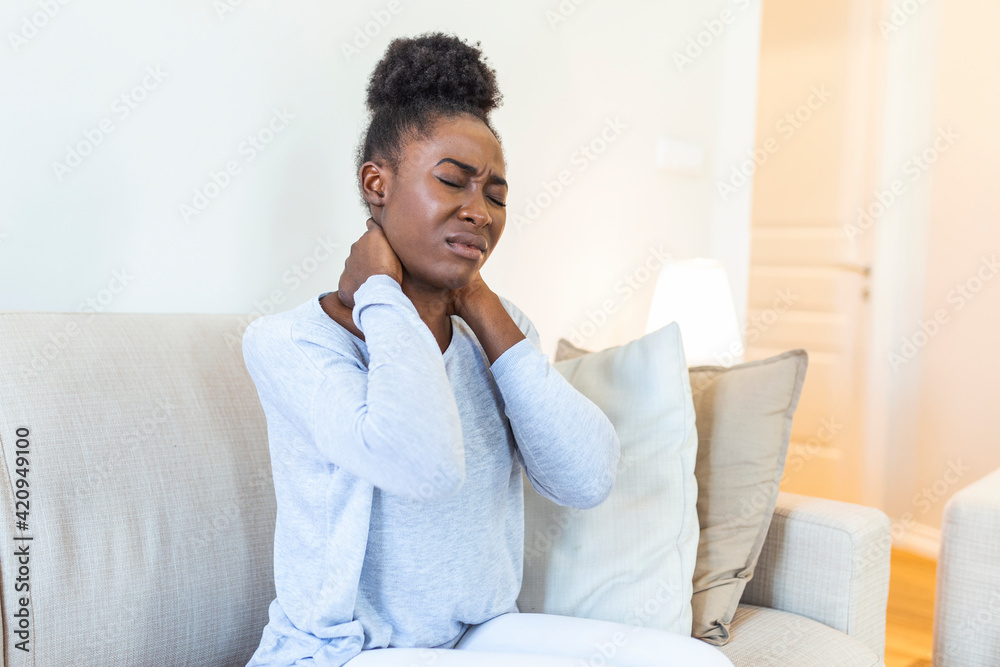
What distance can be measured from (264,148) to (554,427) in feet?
2.52

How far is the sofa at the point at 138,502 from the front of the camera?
0.89m

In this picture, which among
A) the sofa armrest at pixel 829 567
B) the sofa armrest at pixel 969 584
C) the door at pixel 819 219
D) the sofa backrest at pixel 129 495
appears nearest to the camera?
the sofa backrest at pixel 129 495

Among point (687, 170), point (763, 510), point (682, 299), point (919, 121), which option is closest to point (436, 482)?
point (763, 510)

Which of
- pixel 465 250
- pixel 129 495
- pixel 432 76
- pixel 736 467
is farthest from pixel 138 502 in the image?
pixel 736 467

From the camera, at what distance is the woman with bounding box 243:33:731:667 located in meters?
0.80

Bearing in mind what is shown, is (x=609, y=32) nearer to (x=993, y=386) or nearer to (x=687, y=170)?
(x=687, y=170)

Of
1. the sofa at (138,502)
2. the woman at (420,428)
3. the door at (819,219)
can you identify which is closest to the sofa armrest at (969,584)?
the sofa at (138,502)

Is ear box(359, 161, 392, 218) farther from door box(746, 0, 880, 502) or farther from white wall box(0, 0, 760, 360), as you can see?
door box(746, 0, 880, 502)

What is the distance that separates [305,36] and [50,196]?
519mm

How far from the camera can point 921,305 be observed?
305 centimetres

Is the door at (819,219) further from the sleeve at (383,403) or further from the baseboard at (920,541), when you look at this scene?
the sleeve at (383,403)

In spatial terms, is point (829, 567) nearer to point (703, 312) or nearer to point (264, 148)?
point (703, 312)

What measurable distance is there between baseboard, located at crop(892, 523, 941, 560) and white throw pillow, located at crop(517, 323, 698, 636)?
2246mm

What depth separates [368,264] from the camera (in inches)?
36.2
